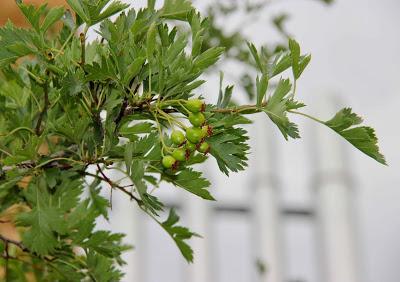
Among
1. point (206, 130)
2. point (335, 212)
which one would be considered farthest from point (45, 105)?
point (335, 212)

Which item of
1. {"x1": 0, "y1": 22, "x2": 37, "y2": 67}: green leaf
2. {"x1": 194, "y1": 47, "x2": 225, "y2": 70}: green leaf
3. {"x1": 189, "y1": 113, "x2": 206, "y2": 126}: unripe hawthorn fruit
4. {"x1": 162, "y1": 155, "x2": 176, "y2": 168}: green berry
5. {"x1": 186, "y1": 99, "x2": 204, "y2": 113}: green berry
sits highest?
{"x1": 0, "y1": 22, "x2": 37, "y2": 67}: green leaf

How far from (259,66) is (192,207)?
2894 millimetres

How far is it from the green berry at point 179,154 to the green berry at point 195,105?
0.12 feet

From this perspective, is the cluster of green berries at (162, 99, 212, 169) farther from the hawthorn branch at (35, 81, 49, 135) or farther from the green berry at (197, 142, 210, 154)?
the hawthorn branch at (35, 81, 49, 135)

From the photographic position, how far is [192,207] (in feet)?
11.0

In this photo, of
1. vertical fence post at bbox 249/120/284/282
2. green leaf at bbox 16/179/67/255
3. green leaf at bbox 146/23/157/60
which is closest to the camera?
green leaf at bbox 146/23/157/60

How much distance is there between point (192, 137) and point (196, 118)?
1 cm

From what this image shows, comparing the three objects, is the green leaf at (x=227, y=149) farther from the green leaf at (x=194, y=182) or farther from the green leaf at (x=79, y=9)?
the green leaf at (x=79, y=9)

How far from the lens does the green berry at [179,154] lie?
0.46 metres

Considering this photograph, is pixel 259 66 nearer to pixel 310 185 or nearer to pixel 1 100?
pixel 1 100

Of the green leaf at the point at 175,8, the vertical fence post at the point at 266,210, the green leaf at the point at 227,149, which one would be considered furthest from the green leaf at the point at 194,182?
the vertical fence post at the point at 266,210

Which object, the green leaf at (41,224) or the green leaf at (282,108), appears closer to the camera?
the green leaf at (282,108)

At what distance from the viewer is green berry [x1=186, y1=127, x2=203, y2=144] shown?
447 mm

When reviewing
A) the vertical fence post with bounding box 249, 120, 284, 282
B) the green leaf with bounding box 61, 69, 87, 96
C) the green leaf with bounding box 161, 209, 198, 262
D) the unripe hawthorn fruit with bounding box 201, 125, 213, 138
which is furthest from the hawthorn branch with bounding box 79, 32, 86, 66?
the vertical fence post with bounding box 249, 120, 284, 282
